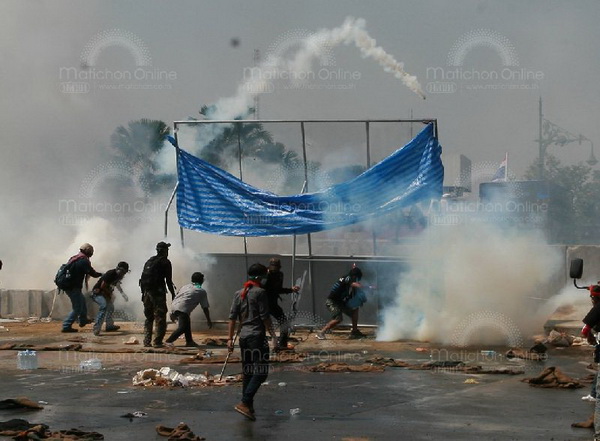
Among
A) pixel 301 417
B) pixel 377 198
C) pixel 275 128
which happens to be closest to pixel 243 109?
pixel 275 128

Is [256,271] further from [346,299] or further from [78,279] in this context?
[78,279]

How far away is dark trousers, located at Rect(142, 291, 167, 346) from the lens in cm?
1647

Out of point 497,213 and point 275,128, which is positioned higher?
point 275,128

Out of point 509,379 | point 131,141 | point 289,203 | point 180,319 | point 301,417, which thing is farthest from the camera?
point 131,141

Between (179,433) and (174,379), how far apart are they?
140 inches

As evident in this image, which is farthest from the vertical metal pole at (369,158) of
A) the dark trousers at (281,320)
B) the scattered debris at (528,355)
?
the scattered debris at (528,355)

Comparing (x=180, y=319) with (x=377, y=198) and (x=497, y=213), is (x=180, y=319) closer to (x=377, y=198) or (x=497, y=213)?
(x=377, y=198)

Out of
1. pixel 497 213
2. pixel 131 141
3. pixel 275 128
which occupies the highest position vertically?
pixel 131 141

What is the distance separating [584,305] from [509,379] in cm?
659

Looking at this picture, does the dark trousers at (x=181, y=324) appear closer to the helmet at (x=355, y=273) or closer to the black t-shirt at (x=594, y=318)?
the helmet at (x=355, y=273)

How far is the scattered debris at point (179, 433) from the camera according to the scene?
8.66 m

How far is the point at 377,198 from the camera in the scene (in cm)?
1853

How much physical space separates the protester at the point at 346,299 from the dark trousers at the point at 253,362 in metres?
7.57

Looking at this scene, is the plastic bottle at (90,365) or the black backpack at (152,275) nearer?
the plastic bottle at (90,365)
